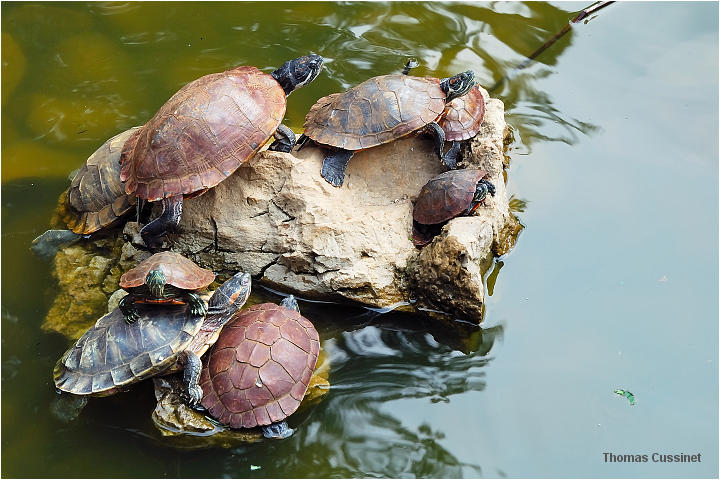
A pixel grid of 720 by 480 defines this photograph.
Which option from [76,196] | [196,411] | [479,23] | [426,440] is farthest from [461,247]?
[479,23]

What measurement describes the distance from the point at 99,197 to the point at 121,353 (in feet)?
5.12

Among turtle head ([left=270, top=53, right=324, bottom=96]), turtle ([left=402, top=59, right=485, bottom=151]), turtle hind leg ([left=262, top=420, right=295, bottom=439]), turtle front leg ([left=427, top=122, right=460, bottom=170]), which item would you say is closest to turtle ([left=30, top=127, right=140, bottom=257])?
turtle head ([left=270, top=53, right=324, bottom=96])

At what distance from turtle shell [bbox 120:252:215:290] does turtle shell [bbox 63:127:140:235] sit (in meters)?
1.02

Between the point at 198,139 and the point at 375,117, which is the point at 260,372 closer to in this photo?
the point at 198,139

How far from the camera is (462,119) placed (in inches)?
202

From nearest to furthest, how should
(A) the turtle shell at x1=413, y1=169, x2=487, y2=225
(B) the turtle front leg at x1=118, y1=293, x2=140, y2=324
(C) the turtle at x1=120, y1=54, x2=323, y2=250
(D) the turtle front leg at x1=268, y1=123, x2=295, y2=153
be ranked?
(B) the turtle front leg at x1=118, y1=293, x2=140, y2=324 < (C) the turtle at x1=120, y1=54, x2=323, y2=250 < (A) the turtle shell at x1=413, y1=169, x2=487, y2=225 < (D) the turtle front leg at x1=268, y1=123, x2=295, y2=153

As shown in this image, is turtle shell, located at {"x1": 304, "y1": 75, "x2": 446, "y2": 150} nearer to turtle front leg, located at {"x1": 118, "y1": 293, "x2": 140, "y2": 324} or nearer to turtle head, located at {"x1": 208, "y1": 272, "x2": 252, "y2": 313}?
turtle head, located at {"x1": 208, "y1": 272, "x2": 252, "y2": 313}

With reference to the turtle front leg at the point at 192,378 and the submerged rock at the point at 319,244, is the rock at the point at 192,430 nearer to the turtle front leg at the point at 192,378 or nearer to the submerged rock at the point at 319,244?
the turtle front leg at the point at 192,378

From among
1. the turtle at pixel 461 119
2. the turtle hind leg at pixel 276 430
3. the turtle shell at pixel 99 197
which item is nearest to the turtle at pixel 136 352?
the turtle hind leg at pixel 276 430

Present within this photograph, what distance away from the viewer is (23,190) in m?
5.47

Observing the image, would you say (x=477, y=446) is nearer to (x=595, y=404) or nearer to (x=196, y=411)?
(x=595, y=404)

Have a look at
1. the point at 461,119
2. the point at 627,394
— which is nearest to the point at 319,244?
the point at 461,119

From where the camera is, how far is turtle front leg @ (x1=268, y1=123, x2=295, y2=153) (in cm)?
496

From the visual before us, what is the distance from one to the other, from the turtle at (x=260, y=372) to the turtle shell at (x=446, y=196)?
1.26m
